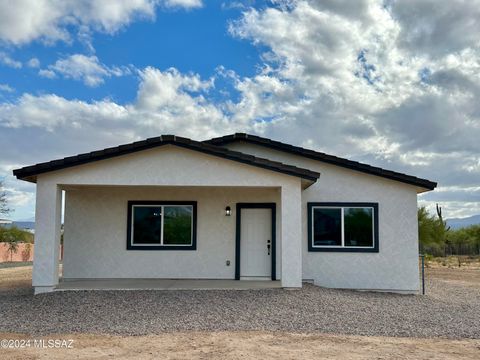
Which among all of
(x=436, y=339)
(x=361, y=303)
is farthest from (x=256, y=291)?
(x=436, y=339)

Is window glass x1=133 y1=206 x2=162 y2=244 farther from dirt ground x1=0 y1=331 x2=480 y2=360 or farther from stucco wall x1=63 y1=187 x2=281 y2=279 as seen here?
dirt ground x1=0 y1=331 x2=480 y2=360

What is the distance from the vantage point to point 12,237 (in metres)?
38.6

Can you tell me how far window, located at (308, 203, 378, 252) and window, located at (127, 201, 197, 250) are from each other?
11.5ft

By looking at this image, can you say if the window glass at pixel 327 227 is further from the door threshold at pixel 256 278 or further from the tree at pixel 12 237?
the tree at pixel 12 237

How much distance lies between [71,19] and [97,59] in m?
1.78

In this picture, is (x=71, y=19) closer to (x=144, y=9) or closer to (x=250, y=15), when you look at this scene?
(x=144, y=9)

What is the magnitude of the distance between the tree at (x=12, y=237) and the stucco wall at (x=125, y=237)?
76.9ft

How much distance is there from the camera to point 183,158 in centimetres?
1236

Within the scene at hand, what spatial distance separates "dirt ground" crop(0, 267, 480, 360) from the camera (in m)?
7.16

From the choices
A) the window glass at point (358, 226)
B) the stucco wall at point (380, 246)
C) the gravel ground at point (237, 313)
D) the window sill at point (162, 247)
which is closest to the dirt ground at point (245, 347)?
the gravel ground at point (237, 313)

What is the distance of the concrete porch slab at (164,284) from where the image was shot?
12.5 meters

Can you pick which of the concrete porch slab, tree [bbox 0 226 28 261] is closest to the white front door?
the concrete porch slab

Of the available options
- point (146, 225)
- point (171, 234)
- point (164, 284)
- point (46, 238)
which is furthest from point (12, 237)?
point (164, 284)

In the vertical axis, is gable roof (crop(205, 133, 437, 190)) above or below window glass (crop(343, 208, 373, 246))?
above
